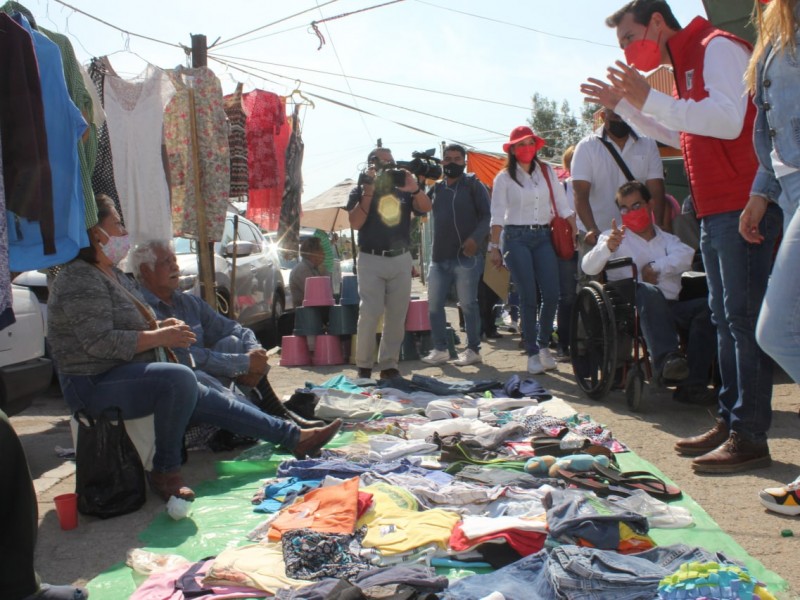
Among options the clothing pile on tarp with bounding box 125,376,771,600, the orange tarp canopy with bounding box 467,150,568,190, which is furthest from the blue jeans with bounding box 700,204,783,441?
the orange tarp canopy with bounding box 467,150,568,190

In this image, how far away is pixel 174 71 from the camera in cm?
679

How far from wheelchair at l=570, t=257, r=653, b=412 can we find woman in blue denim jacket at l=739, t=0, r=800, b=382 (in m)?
2.03

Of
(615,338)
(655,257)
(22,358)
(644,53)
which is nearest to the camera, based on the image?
(644,53)

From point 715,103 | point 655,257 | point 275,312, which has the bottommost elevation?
point 275,312

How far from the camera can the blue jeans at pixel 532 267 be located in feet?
23.1

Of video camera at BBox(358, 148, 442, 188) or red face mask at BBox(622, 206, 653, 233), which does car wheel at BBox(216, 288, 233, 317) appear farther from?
red face mask at BBox(622, 206, 653, 233)

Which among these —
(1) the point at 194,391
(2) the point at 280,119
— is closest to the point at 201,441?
(1) the point at 194,391

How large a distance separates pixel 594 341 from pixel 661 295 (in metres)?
0.64

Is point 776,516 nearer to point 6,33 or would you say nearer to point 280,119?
point 6,33

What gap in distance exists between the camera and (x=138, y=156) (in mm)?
6223

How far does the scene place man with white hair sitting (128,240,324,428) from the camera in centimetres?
475

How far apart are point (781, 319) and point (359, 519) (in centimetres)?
176

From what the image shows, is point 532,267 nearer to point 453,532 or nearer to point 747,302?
point 747,302

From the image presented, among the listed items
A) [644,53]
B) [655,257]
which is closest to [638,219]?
[655,257]
